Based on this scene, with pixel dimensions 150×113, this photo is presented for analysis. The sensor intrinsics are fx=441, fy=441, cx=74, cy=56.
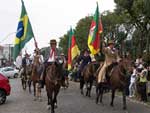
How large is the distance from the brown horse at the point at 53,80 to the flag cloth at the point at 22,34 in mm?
2691

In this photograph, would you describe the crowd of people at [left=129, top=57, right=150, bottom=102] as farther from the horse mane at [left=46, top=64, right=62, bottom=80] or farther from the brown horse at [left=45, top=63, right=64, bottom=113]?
the horse mane at [left=46, top=64, right=62, bottom=80]

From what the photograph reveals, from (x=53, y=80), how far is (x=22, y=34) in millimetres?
4080

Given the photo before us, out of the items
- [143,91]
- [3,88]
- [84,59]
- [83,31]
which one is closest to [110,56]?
[143,91]

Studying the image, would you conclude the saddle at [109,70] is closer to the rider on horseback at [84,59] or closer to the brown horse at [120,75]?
the brown horse at [120,75]

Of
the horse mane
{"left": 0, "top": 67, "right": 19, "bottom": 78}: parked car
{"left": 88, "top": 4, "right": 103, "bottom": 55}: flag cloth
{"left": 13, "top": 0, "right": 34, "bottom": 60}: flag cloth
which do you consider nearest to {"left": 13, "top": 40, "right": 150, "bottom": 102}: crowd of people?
the horse mane

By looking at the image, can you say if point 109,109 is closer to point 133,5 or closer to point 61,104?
point 61,104

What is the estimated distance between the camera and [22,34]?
19.2 metres

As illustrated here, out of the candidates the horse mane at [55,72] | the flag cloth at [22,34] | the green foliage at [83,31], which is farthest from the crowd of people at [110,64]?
the green foliage at [83,31]

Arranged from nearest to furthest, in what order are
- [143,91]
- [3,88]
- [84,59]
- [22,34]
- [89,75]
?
[22,34], [3,88], [143,91], [89,75], [84,59]

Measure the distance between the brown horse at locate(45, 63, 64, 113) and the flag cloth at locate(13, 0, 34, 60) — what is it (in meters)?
2.69

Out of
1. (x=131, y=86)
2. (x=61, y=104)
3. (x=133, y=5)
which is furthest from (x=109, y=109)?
(x=133, y=5)

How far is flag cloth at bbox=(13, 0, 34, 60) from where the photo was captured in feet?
61.8

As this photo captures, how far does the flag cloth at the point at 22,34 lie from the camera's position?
1883 centimetres

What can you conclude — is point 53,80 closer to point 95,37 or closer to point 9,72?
point 95,37
